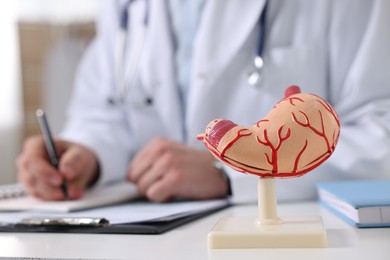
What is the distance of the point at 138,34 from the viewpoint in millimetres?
1242

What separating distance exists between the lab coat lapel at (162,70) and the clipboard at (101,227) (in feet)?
1.43

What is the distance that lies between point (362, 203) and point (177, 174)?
386 millimetres

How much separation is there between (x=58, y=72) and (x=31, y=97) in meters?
0.18

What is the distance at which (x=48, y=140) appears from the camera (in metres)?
0.96

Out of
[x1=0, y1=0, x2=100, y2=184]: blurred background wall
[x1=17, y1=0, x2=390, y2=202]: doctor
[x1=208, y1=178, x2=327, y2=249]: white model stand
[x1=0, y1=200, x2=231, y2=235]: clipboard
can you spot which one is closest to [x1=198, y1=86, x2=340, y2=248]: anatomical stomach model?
Answer: [x1=208, y1=178, x2=327, y2=249]: white model stand

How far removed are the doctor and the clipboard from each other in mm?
212

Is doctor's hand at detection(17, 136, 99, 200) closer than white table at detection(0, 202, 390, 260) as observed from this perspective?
No

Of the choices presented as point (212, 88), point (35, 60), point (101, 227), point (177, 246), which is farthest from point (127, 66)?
point (35, 60)

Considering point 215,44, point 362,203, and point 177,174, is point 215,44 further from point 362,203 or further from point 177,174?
point 362,203

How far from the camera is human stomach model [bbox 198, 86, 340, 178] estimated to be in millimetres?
530

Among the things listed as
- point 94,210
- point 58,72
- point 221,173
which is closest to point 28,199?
point 94,210

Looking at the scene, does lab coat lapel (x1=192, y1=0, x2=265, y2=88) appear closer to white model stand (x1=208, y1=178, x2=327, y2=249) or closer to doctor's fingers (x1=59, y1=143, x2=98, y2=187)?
doctor's fingers (x1=59, y1=143, x2=98, y2=187)

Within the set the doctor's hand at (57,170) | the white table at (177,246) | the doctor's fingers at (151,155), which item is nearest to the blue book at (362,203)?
the white table at (177,246)

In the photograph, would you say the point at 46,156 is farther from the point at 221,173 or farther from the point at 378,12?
the point at 378,12
